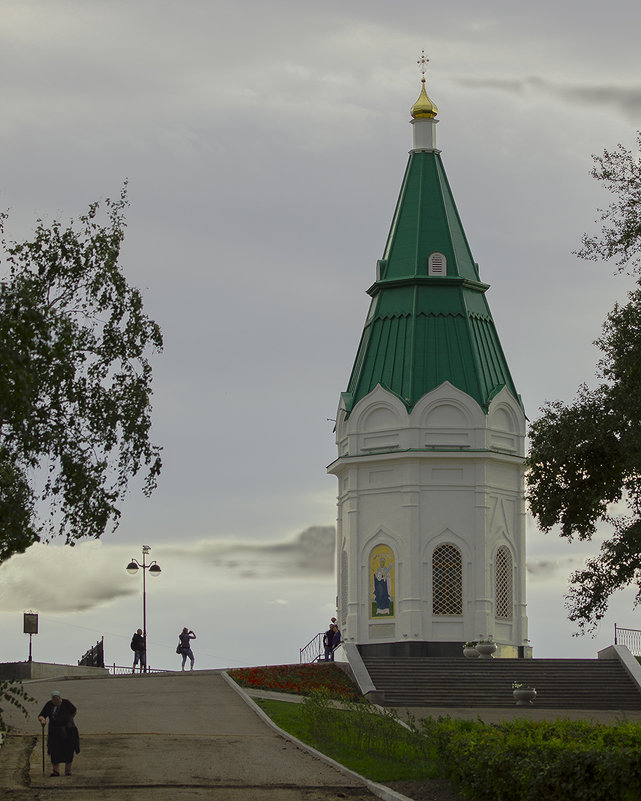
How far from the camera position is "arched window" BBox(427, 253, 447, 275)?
53469mm

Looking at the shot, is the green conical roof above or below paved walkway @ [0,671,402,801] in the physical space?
above

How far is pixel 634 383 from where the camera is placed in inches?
1036

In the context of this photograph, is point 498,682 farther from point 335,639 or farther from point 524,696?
point 335,639

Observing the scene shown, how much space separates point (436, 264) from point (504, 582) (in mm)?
10610

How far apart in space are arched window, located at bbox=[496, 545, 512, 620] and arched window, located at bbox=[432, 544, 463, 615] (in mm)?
1444

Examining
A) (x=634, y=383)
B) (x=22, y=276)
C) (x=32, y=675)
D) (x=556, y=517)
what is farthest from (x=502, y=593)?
(x=22, y=276)

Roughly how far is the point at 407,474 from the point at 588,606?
79.2 feet

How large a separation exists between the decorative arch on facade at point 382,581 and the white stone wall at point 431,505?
11 centimetres

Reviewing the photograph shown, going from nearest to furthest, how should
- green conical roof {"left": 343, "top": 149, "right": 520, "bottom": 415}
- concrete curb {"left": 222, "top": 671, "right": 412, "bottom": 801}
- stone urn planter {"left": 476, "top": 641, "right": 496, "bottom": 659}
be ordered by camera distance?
concrete curb {"left": 222, "top": 671, "right": 412, "bottom": 801} < stone urn planter {"left": 476, "top": 641, "right": 496, "bottom": 659} < green conical roof {"left": 343, "top": 149, "right": 520, "bottom": 415}

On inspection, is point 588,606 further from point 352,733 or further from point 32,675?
point 32,675

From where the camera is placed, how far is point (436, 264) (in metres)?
53.5

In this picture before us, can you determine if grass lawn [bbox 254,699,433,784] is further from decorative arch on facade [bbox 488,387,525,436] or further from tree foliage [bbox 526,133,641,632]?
decorative arch on facade [bbox 488,387,525,436]

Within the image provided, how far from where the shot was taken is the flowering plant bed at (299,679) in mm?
37562

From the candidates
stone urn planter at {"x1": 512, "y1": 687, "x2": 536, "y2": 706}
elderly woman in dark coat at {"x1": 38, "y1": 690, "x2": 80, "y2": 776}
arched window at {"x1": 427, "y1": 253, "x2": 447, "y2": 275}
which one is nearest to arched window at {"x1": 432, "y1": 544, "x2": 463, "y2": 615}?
arched window at {"x1": 427, "y1": 253, "x2": 447, "y2": 275}
